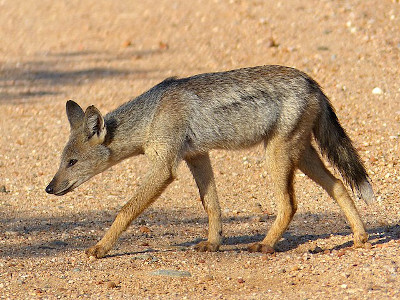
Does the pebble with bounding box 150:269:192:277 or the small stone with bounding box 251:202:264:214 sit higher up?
the pebble with bounding box 150:269:192:277

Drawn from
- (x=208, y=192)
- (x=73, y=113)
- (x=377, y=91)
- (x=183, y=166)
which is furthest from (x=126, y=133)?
(x=377, y=91)

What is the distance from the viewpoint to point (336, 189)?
26.3 feet

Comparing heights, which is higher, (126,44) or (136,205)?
(136,205)

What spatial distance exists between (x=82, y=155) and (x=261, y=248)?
6.61 feet

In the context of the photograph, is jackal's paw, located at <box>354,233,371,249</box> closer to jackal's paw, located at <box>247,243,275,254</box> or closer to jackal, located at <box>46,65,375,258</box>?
jackal, located at <box>46,65,375,258</box>

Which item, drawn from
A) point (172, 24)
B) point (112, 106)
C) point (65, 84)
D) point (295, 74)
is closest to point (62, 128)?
point (112, 106)

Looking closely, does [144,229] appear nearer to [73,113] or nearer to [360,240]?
[73,113]

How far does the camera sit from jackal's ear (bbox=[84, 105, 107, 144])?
7.64 m

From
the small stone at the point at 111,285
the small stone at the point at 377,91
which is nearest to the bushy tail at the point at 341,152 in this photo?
the small stone at the point at 111,285

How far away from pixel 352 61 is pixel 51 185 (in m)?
7.60

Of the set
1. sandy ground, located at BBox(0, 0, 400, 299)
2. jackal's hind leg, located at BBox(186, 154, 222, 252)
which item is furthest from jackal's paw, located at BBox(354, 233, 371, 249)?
jackal's hind leg, located at BBox(186, 154, 222, 252)

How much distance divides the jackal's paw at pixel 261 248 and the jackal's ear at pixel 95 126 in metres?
1.84

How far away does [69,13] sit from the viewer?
17109 mm

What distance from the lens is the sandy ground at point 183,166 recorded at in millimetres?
6855
